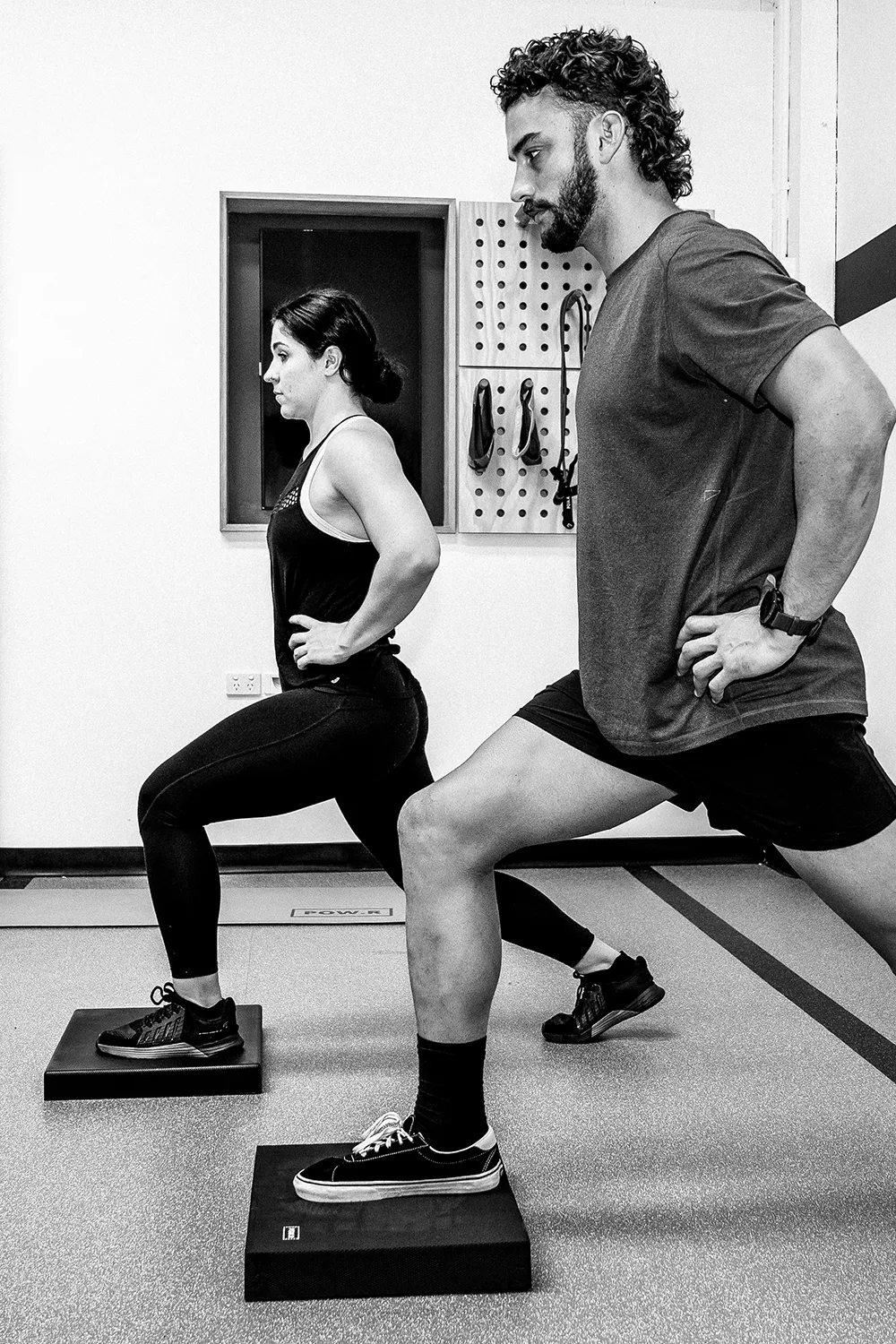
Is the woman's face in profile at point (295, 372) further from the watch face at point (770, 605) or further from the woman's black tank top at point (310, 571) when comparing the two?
the watch face at point (770, 605)

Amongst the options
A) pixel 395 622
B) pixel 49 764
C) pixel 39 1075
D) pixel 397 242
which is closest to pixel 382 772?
pixel 395 622

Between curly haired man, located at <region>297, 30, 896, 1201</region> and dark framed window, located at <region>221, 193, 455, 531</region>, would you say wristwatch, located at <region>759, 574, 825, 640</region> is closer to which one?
curly haired man, located at <region>297, 30, 896, 1201</region>

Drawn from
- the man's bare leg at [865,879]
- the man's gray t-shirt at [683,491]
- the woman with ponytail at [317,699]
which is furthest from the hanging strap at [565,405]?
the man's bare leg at [865,879]

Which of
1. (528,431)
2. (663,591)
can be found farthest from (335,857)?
(663,591)

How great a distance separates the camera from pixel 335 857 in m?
4.29

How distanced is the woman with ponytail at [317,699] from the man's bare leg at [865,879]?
92 centimetres

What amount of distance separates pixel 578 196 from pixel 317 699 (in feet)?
3.10

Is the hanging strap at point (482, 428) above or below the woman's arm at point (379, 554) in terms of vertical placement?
above

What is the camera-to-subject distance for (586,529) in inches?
62.8

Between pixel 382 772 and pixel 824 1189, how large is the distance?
0.97 metres

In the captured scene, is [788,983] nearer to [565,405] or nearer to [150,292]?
[565,405]

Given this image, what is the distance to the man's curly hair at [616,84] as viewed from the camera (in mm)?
1585

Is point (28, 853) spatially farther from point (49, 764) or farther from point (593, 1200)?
point (593, 1200)

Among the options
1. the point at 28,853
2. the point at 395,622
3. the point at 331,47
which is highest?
the point at 331,47
